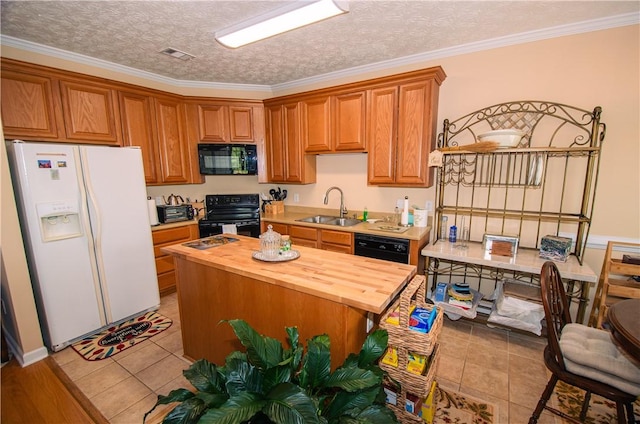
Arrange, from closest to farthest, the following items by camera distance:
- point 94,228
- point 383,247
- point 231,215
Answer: point 94,228
point 383,247
point 231,215

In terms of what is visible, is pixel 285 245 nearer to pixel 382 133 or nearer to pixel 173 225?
pixel 382 133

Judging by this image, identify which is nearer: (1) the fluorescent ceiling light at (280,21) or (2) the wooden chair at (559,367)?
(2) the wooden chair at (559,367)

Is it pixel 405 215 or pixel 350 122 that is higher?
pixel 350 122

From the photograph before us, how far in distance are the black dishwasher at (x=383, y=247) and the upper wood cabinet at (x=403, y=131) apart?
651 mm

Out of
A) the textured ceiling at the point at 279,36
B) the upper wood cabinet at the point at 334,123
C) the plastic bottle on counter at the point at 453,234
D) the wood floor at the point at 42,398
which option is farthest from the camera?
the upper wood cabinet at the point at 334,123

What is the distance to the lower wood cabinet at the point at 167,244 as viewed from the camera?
3246 mm

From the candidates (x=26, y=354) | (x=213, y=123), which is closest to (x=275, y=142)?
(x=213, y=123)

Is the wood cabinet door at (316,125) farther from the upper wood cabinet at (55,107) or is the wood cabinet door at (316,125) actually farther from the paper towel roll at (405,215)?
the upper wood cabinet at (55,107)

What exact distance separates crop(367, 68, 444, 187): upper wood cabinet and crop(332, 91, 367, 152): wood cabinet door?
98 millimetres

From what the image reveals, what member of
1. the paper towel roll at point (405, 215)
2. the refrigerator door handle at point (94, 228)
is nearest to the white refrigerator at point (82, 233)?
the refrigerator door handle at point (94, 228)

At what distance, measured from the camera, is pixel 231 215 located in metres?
3.75

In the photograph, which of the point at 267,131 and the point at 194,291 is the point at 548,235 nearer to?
the point at 194,291

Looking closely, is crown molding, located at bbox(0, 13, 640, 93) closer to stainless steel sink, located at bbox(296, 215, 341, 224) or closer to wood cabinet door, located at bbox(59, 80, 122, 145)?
wood cabinet door, located at bbox(59, 80, 122, 145)

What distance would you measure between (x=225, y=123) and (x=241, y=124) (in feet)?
0.69
